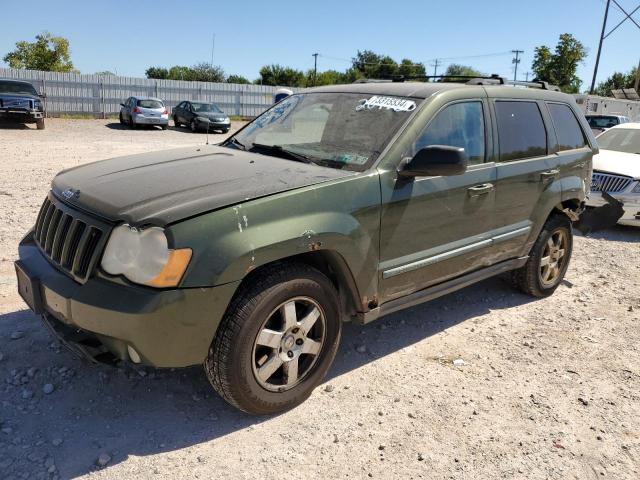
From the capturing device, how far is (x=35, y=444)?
9.07ft

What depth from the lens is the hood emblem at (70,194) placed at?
3.08m

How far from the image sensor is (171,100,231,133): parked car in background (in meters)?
24.6

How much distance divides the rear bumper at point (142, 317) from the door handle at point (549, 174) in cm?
306

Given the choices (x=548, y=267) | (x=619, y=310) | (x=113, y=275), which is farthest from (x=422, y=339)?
(x=113, y=275)

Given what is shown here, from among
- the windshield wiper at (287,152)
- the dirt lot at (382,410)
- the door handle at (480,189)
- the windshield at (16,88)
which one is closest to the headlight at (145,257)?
the dirt lot at (382,410)

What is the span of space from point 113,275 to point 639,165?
8307 millimetres

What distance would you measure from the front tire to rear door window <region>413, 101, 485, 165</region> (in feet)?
3.89

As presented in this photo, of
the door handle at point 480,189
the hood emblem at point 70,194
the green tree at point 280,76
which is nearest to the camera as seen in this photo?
the hood emblem at point 70,194

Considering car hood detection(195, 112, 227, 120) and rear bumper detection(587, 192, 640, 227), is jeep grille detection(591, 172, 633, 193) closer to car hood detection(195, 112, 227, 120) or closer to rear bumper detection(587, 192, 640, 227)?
rear bumper detection(587, 192, 640, 227)

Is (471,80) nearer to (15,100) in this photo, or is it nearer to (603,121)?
(603,121)

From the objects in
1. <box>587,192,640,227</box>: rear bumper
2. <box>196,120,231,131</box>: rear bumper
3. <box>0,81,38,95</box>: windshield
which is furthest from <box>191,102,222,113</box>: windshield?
<box>587,192,640,227</box>: rear bumper

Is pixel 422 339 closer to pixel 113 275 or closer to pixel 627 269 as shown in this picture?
pixel 113 275

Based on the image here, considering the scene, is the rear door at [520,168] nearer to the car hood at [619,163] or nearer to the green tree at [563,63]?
the car hood at [619,163]

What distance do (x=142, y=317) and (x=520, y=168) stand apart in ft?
10.3
